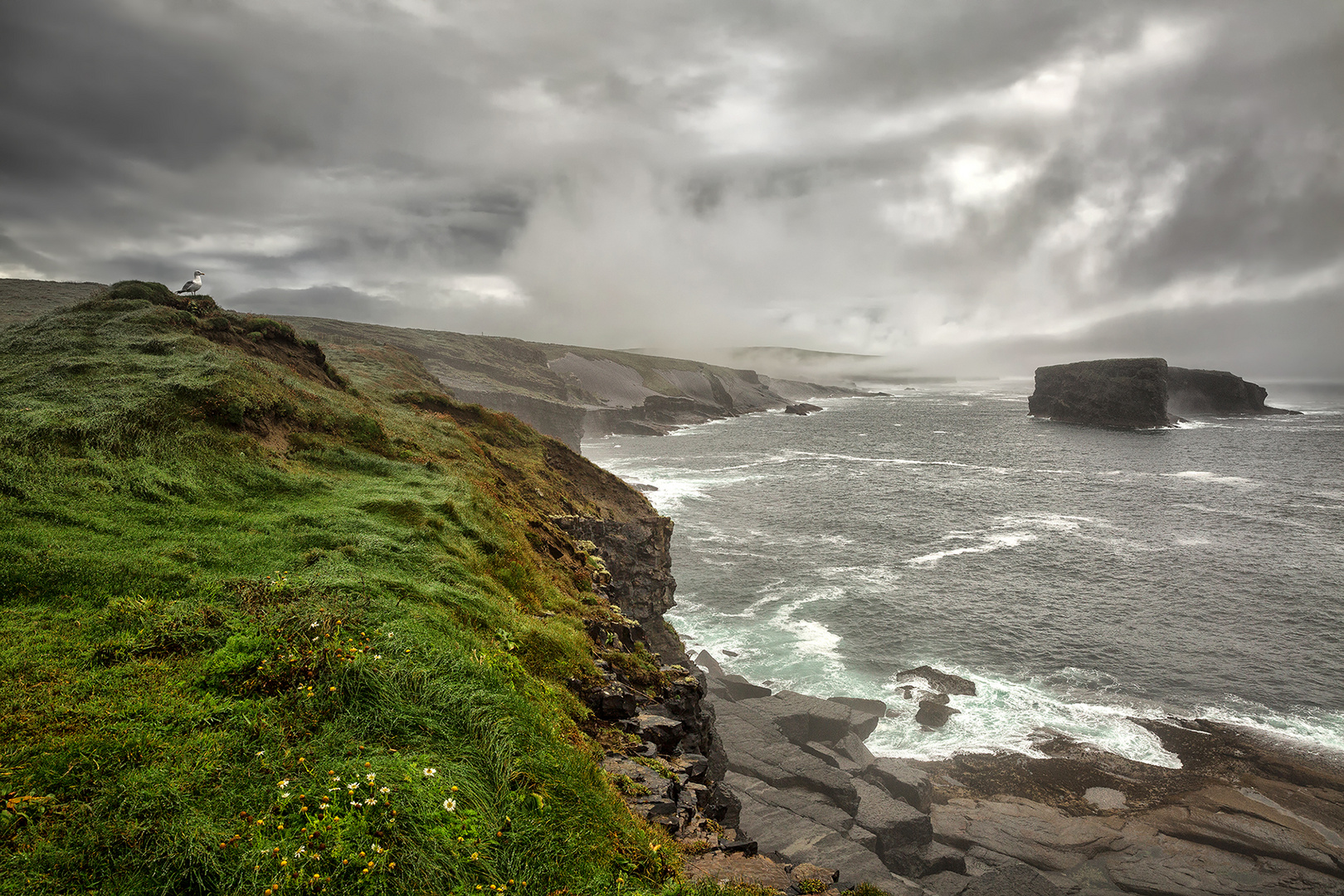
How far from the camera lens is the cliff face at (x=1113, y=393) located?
117250mm

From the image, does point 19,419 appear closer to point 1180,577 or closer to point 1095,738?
point 1095,738

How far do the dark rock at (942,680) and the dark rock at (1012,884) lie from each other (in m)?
11.0

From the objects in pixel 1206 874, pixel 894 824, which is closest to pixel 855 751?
pixel 894 824

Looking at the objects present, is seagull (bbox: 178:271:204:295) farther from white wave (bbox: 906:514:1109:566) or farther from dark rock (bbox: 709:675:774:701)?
white wave (bbox: 906:514:1109:566)

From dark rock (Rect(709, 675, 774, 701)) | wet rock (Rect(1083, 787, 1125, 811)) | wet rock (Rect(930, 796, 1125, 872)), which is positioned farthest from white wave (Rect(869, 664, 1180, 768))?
dark rock (Rect(709, 675, 774, 701))

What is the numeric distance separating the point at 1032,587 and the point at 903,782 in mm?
23635

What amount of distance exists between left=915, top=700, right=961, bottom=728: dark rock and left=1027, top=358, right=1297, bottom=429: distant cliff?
11895 cm

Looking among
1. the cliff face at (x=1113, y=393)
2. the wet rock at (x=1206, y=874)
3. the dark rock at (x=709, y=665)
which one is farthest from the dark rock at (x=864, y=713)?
the cliff face at (x=1113, y=393)

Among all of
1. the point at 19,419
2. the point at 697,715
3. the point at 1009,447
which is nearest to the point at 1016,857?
the point at 697,715

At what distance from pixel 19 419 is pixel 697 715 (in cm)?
1505

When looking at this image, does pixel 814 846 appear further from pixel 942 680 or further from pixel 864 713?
pixel 942 680

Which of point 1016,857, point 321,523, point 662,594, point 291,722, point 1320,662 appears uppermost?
point 321,523

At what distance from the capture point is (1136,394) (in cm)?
11812

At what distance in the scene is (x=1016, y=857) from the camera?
20328 mm
